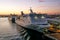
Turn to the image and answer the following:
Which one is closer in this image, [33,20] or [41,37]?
[41,37]

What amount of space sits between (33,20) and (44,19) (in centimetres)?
174

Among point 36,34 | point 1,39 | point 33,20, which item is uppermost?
point 36,34

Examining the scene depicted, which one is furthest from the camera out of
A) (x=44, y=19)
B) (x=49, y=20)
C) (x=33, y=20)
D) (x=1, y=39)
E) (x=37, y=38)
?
(x=49, y=20)

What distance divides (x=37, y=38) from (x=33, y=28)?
42cm

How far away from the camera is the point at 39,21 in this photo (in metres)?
15.7

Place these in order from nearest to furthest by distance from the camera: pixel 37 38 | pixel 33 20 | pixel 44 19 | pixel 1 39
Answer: pixel 37 38 → pixel 1 39 → pixel 33 20 → pixel 44 19

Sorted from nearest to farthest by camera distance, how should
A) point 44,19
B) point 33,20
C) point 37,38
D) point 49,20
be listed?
point 37,38 → point 33,20 → point 44,19 → point 49,20

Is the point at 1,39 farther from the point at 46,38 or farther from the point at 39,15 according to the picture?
the point at 46,38

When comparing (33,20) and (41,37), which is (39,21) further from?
(41,37)

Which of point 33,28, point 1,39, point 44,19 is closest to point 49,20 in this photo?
point 44,19

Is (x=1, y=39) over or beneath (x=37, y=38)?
beneath

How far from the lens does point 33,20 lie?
593 inches

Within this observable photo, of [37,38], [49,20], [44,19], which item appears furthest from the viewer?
[49,20]

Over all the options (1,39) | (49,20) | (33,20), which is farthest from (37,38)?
(49,20)
